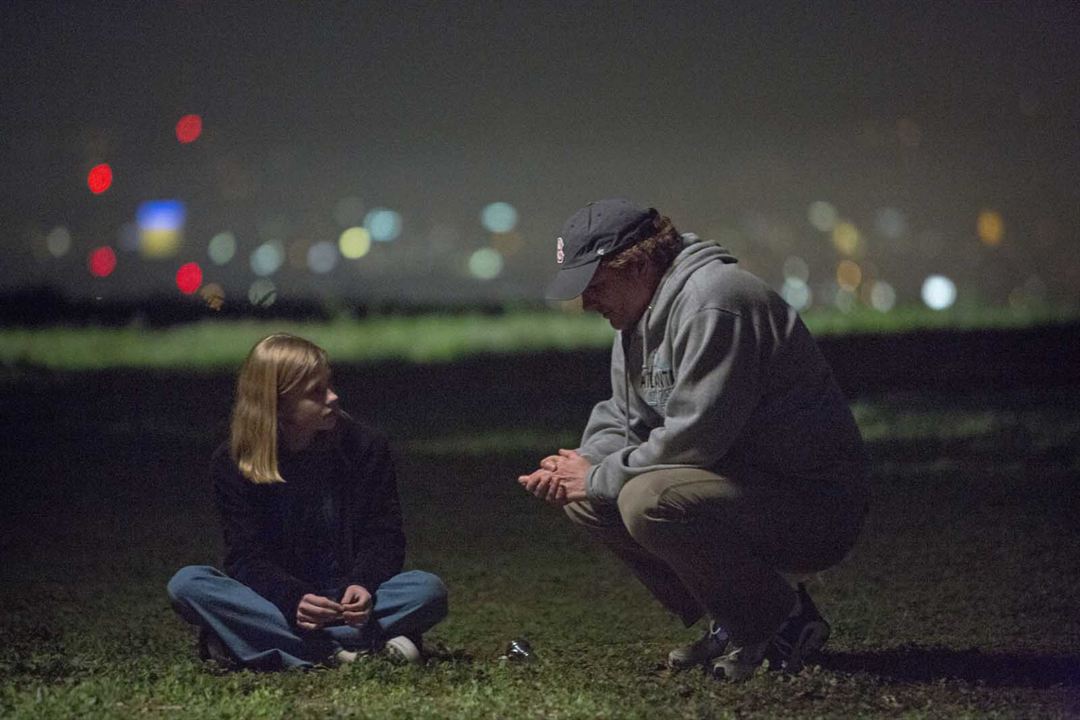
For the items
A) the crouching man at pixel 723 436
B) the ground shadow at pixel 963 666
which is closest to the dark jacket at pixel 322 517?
the crouching man at pixel 723 436

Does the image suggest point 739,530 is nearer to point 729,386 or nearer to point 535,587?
point 729,386

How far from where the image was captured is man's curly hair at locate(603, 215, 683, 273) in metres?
4.88

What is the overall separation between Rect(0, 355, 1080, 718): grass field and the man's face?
116 cm

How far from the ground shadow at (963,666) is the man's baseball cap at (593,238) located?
154cm

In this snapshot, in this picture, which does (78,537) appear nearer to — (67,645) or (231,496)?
(67,645)

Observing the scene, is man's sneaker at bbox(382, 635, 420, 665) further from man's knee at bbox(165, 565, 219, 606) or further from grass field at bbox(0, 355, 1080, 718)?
man's knee at bbox(165, 565, 219, 606)

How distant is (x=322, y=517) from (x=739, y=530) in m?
1.40

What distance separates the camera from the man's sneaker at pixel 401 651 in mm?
5121

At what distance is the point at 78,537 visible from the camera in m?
9.38

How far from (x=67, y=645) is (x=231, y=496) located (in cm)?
128

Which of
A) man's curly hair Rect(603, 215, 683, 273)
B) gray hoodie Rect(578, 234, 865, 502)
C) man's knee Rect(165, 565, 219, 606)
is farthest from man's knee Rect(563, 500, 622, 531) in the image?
man's knee Rect(165, 565, 219, 606)

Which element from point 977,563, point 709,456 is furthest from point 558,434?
point 709,456

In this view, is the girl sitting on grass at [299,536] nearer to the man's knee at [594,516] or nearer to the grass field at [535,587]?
the grass field at [535,587]

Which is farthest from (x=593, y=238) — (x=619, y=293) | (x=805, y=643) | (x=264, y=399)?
(x=805, y=643)
